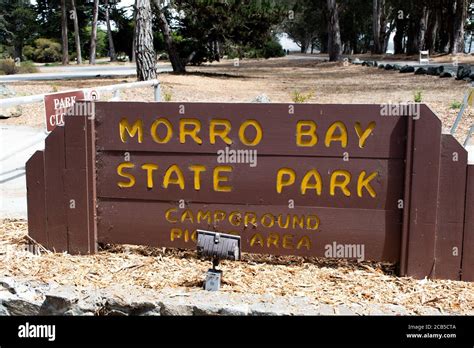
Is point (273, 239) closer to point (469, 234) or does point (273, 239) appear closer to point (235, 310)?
point (235, 310)

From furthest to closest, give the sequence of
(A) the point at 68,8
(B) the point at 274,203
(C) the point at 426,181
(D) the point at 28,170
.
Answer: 1. (A) the point at 68,8
2. (D) the point at 28,170
3. (B) the point at 274,203
4. (C) the point at 426,181

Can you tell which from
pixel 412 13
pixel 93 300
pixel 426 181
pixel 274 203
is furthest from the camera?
pixel 412 13

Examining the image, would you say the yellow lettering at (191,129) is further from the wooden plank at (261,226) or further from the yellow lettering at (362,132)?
the yellow lettering at (362,132)

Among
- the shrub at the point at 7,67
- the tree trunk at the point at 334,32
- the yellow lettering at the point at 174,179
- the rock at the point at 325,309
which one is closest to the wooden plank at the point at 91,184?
the yellow lettering at the point at 174,179

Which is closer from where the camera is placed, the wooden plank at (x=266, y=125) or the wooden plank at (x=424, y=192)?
the wooden plank at (x=424, y=192)

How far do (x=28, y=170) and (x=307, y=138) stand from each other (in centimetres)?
212

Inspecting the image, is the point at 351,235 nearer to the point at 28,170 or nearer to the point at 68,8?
the point at 28,170

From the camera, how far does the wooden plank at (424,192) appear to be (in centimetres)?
416

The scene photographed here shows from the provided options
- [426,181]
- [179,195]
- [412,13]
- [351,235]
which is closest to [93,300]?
[179,195]

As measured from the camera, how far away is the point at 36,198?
4785mm

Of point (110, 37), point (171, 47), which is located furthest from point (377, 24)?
point (171, 47)

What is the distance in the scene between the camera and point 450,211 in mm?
4215

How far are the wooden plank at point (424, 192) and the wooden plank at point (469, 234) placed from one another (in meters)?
0.21

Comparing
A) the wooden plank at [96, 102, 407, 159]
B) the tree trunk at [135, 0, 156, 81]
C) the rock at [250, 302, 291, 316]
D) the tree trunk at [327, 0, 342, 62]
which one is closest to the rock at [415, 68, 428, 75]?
the tree trunk at [135, 0, 156, 81]
